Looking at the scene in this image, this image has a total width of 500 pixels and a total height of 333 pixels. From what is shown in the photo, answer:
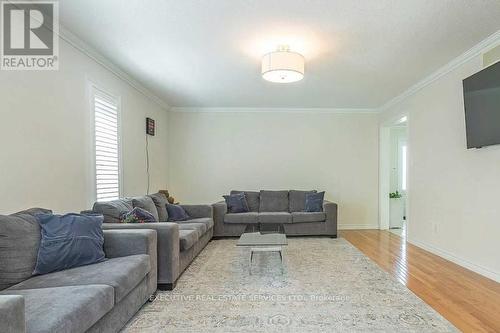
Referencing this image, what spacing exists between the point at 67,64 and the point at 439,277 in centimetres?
454

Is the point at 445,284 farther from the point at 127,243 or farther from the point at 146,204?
the point at 146,204

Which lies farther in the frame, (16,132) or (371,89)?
(371,89)

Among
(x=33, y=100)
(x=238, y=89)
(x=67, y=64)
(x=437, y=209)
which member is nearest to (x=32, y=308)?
(x=33, y=100)

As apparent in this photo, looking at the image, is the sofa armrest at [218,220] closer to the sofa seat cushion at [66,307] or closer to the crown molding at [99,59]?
the crown molding at [99,59]

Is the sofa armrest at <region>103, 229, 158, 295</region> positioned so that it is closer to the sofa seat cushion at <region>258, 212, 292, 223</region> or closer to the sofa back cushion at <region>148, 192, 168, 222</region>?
the sofa back cushion at <region>148, 192, 168, 222</region>

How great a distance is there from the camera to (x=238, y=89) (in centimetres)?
529

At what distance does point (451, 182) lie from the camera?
4.16m

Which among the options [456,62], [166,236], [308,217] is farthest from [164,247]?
[456,62]

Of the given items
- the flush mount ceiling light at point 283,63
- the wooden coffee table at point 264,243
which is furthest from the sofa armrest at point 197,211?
the flush mount ceiling light at point 283,63

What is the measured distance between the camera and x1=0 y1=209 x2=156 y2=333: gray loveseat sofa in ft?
4.94

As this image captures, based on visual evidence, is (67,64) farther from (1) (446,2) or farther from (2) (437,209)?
(2) (437,209)

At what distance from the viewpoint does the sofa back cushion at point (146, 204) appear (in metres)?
4.03

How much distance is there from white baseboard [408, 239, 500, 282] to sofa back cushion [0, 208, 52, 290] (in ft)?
13.9

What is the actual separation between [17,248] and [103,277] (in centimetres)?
59
